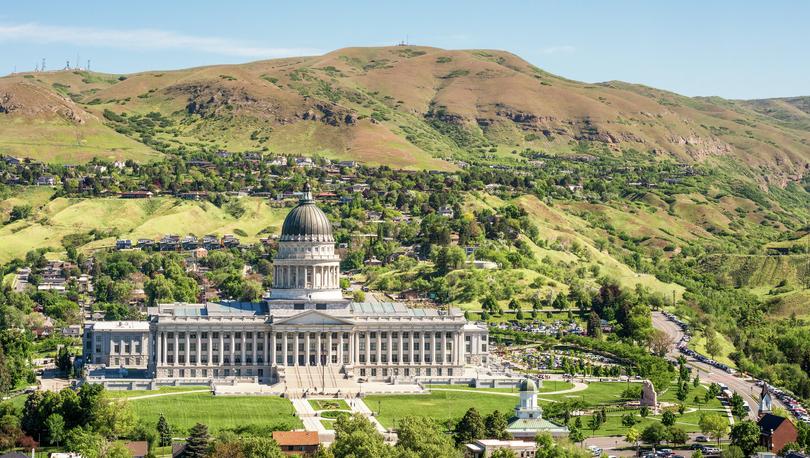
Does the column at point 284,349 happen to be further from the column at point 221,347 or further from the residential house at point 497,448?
the residential house at point 497,448

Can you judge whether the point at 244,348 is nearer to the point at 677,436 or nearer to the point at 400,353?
the point at 400,353

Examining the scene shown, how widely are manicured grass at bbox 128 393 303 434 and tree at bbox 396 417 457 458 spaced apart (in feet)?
49.3

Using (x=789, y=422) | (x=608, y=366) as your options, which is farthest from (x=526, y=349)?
(x=789, y=422)

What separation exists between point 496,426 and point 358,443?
1796cm

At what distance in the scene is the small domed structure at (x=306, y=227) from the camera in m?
186

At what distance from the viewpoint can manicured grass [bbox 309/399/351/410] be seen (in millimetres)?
152875

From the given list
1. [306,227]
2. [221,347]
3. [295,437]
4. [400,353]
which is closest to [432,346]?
[400,353]

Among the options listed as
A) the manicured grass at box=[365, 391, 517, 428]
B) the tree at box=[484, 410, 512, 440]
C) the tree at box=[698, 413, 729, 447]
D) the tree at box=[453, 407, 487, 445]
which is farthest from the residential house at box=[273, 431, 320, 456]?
the tree at box=[698, 413, 729, 447]

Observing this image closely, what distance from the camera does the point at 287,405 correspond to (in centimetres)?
15388

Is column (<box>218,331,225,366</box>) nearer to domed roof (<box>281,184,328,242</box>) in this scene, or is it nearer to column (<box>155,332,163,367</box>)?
column (<box>155,332,163,367</box>)

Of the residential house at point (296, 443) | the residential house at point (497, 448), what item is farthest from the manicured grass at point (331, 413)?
the residential house at point (497, 448)

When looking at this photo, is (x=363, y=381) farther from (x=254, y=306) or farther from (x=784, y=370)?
(x=784, y=370)

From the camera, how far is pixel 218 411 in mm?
148625

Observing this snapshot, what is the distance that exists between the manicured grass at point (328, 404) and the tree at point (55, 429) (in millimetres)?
27255
